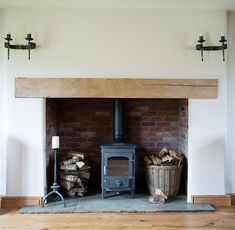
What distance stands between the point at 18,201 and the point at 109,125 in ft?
5.10

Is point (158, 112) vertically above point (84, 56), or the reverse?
point (84, 56)

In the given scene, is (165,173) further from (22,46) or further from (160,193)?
(22,46)

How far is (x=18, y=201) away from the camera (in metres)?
3.91

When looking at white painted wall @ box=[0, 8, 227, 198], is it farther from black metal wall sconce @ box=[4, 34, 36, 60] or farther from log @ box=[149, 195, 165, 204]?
log @ box=[149, 195, 165, 204]

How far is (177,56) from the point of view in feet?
13.0

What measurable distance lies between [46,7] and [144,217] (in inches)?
101

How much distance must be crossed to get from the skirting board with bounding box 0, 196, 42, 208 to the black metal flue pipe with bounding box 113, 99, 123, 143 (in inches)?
47.0

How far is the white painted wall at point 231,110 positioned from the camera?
4.12 m

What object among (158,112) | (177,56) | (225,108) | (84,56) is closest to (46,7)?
(84,56)

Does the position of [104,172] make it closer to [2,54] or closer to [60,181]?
[60,181]

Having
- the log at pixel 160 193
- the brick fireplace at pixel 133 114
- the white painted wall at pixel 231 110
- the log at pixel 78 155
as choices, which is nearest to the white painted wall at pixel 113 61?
the brick fireplace at pixel 133 114

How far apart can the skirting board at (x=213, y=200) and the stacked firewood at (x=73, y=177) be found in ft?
4.44

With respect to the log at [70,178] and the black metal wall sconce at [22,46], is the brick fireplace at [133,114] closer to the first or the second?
the log at [70,178]

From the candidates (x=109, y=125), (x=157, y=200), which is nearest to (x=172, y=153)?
(x=157, y=200)
